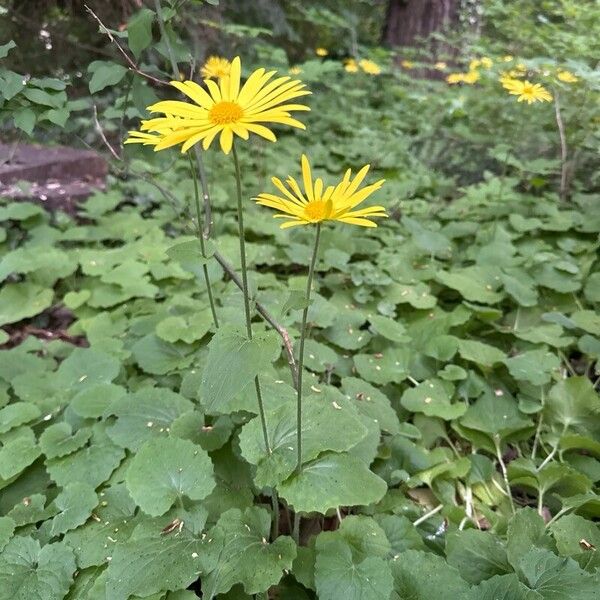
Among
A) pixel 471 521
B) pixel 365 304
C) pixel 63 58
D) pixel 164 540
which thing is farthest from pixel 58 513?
pixel 63 58

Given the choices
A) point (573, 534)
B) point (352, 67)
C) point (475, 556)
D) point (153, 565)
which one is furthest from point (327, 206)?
point (352, 67)

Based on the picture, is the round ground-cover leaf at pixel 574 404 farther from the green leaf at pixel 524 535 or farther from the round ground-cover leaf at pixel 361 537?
the round ground-cover leaf at pixel 361 537

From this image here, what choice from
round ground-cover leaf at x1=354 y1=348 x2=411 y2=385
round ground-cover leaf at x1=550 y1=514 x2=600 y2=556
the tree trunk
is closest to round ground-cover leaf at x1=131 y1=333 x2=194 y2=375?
round ground-cover leaf at x1=354 y1=348 x2=411 y2=385

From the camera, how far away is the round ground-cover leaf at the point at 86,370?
5.89ft

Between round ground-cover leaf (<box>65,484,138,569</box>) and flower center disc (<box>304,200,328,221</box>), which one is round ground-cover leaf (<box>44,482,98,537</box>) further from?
flower center disc (<box>304,200,328,221</box>)

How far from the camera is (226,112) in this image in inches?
35.7

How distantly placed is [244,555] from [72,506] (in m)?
0.50

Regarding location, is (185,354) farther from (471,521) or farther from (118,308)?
(471,521)

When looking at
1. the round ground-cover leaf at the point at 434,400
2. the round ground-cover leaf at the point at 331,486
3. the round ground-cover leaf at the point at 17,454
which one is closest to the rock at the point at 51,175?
the round ground-cover leaf at the point at 17,454

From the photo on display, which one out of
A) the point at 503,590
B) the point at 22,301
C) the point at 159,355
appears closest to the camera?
the point at 503,590

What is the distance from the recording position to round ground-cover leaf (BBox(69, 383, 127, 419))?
1.60 metres

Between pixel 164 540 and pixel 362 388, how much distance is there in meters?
0.77

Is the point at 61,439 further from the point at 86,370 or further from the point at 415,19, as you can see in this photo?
the point at 415,19

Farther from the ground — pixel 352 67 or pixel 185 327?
pixel 352 67
